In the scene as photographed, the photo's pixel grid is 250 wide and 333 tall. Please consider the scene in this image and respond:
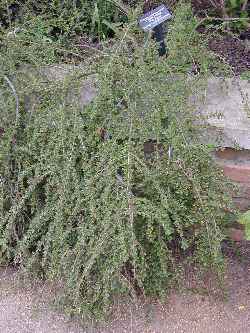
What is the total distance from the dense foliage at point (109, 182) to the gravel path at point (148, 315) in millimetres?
94

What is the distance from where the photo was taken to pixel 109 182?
2352 mm

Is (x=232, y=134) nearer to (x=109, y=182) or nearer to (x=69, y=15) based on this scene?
(x=109, y=182)

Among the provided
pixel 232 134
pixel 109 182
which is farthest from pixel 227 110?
pixel 109 182

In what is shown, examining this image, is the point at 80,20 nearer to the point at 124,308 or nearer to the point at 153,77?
the point at 153,77

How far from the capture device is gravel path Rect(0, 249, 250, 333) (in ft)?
8.03

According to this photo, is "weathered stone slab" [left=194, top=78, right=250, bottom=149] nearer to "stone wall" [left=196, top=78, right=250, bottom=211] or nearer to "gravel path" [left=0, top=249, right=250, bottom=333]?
"stone wall" [left=196, top=78, right=250, bottom=211]

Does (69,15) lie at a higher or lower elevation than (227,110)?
higher

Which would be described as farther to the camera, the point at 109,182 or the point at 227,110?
the point at 227,110

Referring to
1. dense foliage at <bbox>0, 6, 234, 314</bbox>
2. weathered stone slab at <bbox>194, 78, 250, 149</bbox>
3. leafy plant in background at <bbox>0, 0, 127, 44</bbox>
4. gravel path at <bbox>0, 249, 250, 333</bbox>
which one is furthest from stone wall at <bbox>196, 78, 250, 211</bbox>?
leafy plant in background at <bbox>0, 0, 127, 44</bbox>

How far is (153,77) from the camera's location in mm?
2604

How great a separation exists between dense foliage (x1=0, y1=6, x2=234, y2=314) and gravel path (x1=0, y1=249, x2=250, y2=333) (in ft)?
0.31

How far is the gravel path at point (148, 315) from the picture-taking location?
96.3 inches

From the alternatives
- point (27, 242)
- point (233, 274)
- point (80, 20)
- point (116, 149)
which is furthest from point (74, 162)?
point (80, 20)

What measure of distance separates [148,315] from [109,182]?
1.86 ft
